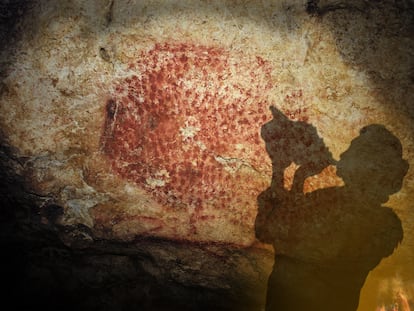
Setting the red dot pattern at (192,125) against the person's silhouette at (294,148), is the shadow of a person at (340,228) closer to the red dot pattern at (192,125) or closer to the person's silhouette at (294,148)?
the person's silhouette at (294,148)

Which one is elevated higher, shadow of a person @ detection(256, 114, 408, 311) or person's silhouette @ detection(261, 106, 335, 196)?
person's silhouette @ detection(261, 106, 335, 196)

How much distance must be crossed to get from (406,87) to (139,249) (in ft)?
5.36

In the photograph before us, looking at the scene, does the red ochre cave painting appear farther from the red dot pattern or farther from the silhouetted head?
the silhouetted head

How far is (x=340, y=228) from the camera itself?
1568mm

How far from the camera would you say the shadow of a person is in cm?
149

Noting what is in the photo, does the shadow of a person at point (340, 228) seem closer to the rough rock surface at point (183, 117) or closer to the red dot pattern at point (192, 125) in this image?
the rough rock surface at point (183, 117)

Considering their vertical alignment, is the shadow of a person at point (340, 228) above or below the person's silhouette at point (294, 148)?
below

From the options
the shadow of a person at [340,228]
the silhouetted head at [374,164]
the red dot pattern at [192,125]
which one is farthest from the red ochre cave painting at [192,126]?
the silhouetted head at [374,164]

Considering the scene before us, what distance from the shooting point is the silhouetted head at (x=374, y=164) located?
1469 mm

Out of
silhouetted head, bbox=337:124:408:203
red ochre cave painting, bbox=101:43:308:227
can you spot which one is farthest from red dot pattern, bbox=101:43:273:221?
silhouetted head, bbox=337:124:408:203

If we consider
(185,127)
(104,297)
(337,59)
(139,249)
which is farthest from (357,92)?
(104,297)

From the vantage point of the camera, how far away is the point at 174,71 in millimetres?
1544

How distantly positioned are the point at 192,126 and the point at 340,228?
0.95 metres

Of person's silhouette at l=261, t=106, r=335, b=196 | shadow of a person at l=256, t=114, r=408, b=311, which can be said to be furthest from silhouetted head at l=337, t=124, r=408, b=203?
person's silhouette at l=261, t=106, r=335, b=196
